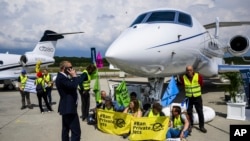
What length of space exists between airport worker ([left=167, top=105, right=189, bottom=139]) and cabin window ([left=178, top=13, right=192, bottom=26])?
348 cm

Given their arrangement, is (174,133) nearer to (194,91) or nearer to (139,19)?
(194,91)

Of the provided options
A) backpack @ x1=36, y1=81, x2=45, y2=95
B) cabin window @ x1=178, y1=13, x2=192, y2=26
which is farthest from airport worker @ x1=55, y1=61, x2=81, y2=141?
backpack @ x1=36, y1=81, x2=45, y2=95

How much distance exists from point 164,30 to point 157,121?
2804 mm

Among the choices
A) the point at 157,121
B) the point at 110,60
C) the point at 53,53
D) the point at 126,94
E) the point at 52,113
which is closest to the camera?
the point at 157,121

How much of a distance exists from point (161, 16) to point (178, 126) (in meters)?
3.66

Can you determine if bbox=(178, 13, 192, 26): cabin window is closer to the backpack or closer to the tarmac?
the tarmac

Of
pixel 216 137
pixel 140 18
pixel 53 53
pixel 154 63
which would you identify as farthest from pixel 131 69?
pixel 53 53

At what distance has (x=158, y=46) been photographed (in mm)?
7363

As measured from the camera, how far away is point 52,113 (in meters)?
9.62

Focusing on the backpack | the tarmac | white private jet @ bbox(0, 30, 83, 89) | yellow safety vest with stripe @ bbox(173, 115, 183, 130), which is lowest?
the tarmac

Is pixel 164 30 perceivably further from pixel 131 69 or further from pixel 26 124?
pixel 26 124

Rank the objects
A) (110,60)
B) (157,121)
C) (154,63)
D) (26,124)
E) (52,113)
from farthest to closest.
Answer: (52,113)
(26,124)
(154,63)
(110,60)
(157,121)

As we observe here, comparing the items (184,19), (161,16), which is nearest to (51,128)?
(161,16)

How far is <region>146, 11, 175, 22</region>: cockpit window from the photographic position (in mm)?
8273
